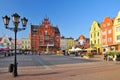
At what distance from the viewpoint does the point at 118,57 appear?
39.6m

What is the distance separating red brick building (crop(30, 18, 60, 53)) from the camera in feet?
429

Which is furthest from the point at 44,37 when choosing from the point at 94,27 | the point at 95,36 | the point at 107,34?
the point at 107,34

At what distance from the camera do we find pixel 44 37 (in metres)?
132

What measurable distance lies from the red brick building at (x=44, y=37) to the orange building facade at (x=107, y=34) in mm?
48674

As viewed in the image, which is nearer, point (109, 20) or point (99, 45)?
point (109, 20)

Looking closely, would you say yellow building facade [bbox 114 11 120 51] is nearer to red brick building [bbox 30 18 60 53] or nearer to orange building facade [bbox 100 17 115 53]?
orange building facade [bbox 100 17 115 53]

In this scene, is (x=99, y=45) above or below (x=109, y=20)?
below

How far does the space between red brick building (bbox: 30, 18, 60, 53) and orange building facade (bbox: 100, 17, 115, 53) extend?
48.7m

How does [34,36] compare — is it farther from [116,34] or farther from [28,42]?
[116,34]

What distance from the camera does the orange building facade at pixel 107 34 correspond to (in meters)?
77.8

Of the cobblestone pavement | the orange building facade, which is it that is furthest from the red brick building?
the cobblestone pavement

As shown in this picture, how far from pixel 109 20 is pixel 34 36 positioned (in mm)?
58477

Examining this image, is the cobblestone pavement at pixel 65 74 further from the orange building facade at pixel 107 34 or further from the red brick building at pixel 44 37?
the red brick building at pixel 44 37

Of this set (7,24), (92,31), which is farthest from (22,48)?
(7,24)
